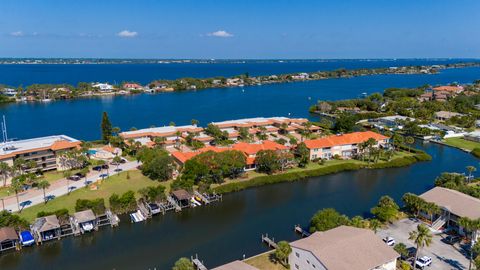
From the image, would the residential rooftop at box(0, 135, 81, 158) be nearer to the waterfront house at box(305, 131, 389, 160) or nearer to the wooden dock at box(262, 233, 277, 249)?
the wooden dock at box(262, 233, 277, 249)

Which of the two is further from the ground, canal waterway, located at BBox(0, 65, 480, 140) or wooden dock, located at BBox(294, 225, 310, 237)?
canal waterway, located at BBox(0, 65, 480, 140)

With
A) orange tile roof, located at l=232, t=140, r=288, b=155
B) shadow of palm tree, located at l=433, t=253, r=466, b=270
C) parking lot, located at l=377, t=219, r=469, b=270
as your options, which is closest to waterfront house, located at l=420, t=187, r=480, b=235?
parking lot, located at l=377, t=219, r=469, b=270

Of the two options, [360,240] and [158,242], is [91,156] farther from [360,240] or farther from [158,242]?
[360,240]

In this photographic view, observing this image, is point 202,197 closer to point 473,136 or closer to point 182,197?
point 182,197

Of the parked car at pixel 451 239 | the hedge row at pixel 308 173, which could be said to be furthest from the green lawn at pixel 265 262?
the parked car at pixel 451 239

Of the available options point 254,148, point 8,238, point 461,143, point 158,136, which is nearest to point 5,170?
point 8,238

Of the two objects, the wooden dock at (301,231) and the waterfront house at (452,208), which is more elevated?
the waterfront house at (452,208)

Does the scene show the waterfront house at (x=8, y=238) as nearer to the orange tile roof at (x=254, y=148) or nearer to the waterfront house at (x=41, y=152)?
the waterfront house at (x=41, y=152)

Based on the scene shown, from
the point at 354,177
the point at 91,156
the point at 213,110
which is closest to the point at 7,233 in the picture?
the point at 91,156
